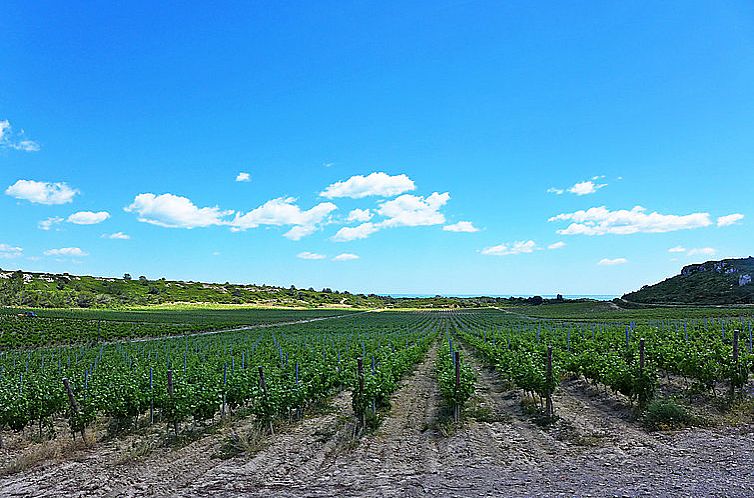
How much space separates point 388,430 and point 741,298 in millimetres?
95708

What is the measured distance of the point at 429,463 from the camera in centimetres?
893

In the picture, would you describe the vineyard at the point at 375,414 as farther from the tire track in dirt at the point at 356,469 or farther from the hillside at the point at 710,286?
the hillside at the point at 710,286

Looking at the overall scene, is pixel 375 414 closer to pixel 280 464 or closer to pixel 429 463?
pixel 429 463

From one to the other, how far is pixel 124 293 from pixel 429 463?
145038mm

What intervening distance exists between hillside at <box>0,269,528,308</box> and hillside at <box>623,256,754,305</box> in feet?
180

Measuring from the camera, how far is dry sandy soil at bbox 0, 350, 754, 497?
7581mm

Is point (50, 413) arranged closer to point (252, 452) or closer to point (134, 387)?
point (134, 387)

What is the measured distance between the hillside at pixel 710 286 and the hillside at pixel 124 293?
54868 millimetres

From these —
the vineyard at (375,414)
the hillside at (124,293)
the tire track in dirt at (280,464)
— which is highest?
the hillside at (124,293)

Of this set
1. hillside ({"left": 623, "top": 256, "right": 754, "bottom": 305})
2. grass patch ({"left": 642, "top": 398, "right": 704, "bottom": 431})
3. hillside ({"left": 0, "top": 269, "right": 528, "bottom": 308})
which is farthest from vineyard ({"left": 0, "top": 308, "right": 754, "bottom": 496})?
hillside ({"left": 0, "top": 269, "right": 528, "bottom": 308})

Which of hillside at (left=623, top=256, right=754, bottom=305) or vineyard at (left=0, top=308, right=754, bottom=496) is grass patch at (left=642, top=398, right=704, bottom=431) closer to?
vineyard at (left=0, top=308, right=754, bottom=496)

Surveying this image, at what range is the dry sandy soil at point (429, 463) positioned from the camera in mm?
7581

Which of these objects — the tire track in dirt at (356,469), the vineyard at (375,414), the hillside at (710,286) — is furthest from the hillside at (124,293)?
the tire track in dirt at (356,469)

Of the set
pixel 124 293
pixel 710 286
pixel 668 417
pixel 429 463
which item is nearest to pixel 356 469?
pixel 429 463
